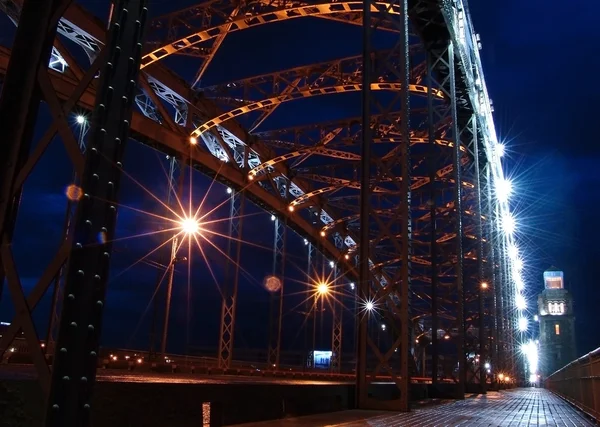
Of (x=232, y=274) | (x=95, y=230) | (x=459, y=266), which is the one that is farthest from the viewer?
(x=232, y=274)

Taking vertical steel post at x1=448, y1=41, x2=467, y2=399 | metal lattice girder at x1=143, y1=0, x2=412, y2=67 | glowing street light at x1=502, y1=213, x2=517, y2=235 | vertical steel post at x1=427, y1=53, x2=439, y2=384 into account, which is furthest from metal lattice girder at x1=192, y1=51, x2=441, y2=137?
glowing street light at x1=502, y1=213, x2=517, y2=235

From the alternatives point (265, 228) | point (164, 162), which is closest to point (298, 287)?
point (265, 228)

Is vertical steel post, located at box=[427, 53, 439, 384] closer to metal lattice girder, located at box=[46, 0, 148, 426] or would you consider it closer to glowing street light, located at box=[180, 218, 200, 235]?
glowing street light, located at box=[180, 218, 200, 235]

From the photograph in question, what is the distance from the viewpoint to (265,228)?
1575 inches

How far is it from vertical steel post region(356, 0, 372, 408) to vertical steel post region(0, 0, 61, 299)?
748cm

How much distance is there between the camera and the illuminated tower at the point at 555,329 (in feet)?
325

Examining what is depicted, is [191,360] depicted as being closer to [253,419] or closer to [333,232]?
[333,232]

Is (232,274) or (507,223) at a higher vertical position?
(507,223)

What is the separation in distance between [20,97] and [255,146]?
23.7m

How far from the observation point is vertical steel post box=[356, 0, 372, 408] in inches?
386

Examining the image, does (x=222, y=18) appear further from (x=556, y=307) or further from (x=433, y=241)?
(x=556, y=307)

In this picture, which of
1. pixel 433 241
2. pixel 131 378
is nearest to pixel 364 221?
pixel 131 378

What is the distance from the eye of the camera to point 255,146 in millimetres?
26953

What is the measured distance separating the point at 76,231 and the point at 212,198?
1009 inches
